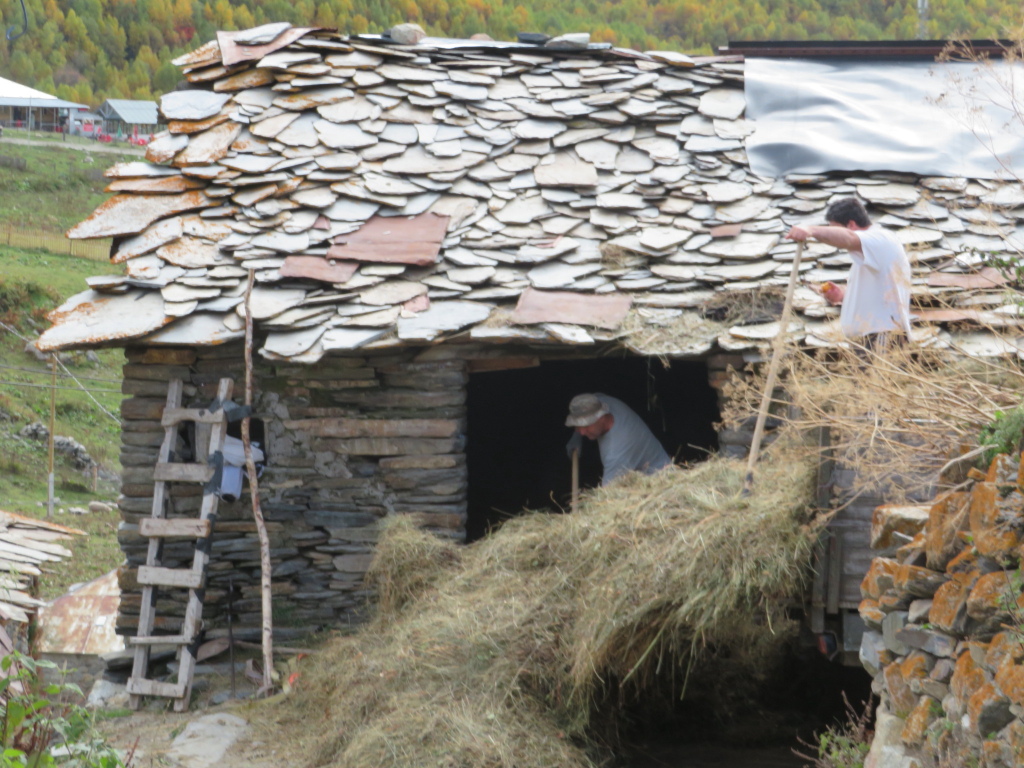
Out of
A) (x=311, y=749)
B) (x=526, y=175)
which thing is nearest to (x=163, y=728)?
(x=311, y=749)

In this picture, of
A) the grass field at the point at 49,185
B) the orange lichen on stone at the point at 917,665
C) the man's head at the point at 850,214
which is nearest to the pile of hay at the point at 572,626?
the orange lichen on stone at the point at 917,665

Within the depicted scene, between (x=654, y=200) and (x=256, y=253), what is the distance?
273cm

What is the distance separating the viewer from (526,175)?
820 centimetres

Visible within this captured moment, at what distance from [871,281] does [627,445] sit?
2.02 m

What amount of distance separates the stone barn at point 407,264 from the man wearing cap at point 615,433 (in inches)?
13.3

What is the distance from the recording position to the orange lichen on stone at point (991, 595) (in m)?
3.41

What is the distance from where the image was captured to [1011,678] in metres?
3.24

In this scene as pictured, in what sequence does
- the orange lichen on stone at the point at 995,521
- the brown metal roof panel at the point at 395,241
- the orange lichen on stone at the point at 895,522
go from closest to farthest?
the orange lichen on stone at the point at 995,521 < the orange lichen on stone at the point at 895,522 < the brown metal roof panel at the point at 395,241

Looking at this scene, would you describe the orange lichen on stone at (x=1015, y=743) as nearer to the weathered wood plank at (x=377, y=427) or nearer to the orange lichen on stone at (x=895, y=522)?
the orange lichen on stone at (x=895, y=522)

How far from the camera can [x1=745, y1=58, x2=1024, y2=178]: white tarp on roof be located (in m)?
8.09

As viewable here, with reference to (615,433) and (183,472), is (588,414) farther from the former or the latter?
(183,472)

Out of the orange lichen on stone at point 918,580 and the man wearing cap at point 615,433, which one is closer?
the orange lichen on stone at point 918,580

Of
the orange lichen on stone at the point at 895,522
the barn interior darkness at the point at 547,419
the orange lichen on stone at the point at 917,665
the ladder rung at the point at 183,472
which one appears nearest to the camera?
the orange lichen on stone at the point at 917,665

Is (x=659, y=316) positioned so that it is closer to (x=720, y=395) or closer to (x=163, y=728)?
(x=720, y=395)
